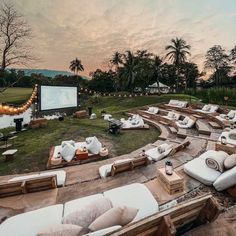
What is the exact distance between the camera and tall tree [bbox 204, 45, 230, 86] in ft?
116

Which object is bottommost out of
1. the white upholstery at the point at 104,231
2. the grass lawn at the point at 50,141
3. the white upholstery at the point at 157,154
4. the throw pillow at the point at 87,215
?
the grass lawn at the point at 50,141

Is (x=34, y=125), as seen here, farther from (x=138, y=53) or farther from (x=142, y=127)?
(x=138, y=53)

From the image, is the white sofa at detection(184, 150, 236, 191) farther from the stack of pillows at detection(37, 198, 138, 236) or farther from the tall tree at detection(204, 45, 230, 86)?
the tall tree at detection(204, 45, 230, 86)

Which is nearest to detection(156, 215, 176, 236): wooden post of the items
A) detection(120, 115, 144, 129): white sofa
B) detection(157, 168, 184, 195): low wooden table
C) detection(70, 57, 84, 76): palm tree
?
detection(157, 168, 184, 195): low wooden table

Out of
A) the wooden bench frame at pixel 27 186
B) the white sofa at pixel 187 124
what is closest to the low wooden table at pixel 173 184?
the wooden bench frame at pixel 27 186

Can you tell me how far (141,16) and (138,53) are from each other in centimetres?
2155

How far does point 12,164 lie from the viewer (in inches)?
235

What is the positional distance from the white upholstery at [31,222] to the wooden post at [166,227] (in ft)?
4.10

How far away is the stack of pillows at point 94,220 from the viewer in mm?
1557

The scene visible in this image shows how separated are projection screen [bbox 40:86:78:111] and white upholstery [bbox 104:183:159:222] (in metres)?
11.8

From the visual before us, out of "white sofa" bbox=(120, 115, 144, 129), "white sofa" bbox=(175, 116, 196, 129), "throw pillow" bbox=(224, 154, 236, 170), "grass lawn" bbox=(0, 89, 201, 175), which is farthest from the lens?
"white sofa" bbox=(120, 115, 144, 129)

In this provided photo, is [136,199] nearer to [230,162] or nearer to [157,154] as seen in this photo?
[230,162]

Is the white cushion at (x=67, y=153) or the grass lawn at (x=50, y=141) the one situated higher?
the white cushion at (x=67, y=153)

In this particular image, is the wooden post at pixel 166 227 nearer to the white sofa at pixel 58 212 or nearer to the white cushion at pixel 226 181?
the white sofa at pixel 58 212
